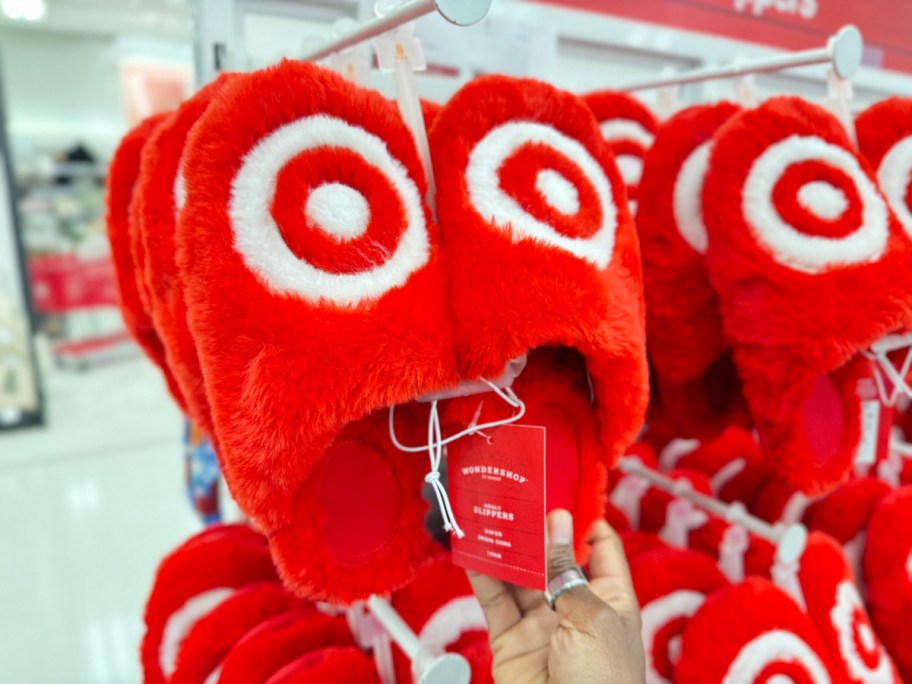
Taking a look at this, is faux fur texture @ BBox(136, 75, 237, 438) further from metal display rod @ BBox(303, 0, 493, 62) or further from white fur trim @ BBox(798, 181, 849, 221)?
white fur trim @ BBox(798, 181, 849, 221)

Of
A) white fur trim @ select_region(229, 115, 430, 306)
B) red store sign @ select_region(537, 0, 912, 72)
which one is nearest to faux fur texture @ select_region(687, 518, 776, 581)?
white fur trim @ select_region(229, 115, 430, 306)

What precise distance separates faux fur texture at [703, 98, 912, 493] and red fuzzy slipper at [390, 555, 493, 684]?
0.34 m

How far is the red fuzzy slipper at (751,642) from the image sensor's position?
60 cm

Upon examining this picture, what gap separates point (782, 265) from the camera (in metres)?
0.56

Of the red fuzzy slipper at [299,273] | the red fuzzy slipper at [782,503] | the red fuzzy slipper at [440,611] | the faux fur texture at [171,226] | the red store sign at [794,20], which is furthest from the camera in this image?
the red store sign at [794,20]

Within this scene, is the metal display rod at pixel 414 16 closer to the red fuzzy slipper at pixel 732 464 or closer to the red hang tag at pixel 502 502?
the red hang tag at pixel 502 502

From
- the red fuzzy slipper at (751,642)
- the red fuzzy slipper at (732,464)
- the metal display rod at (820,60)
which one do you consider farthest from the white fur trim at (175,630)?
the metal display rod at (820,60)

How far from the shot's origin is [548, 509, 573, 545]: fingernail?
48 centimetres

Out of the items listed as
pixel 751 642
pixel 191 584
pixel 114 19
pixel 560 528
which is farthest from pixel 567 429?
pixel 114 19

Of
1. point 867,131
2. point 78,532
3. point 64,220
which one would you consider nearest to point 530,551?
point 867,131

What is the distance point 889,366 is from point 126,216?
762 millimetres

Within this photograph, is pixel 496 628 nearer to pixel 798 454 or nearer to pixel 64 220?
pixel 798 454

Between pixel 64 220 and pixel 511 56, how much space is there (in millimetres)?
3286

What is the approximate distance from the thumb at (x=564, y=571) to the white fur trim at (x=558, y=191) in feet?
0.73
